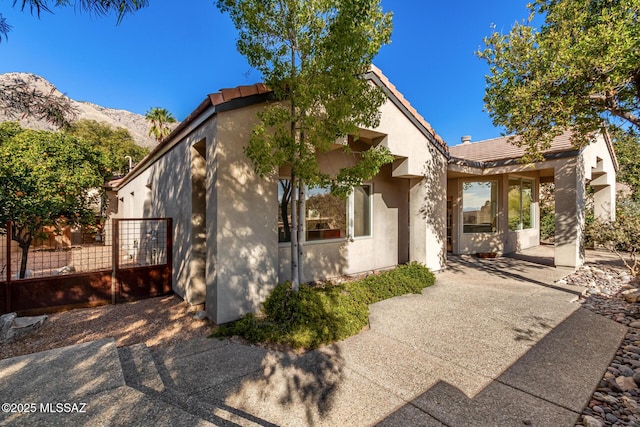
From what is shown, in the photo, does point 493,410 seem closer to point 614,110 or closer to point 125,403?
point 125,403

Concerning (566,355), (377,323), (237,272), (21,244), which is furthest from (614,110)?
(21,244)

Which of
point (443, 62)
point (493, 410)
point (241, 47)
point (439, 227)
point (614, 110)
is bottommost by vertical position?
point (493, 410)

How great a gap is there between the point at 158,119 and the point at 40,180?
19.0 metres

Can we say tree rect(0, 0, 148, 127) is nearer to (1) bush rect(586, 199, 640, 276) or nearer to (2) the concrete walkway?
(2) the concrete walkway

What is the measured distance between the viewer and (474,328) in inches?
207

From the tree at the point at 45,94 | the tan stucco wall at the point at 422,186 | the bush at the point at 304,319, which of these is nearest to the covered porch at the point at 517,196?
the tan stucco wall at the point at 422,186

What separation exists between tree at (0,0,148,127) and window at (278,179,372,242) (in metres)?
4.06

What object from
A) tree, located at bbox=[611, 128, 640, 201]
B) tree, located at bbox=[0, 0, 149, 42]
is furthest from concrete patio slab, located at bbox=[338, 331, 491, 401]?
tree, located at bbox=[611, 128, 640, 201]

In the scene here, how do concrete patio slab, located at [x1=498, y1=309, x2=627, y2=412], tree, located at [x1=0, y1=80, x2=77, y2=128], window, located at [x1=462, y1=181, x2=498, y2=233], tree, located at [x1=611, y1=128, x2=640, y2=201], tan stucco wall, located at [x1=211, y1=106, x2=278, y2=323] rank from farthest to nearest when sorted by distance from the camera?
1. tree, located at [x1=611, y1=128, x2=640, y2=201]
2. window, located at [x1=462, y1=181, x2=498, y2=233]
3. tan stucco wall, located at [x1=211, y1=106, x2=278, y2=323]
4. tree, located at [x1=0, y1=80, x2=77, y2=128]
5. concrete patio slab, located at [x1=498, y1=309, x2=627, y2=412]

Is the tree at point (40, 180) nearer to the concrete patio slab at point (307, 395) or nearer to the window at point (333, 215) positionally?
the window at point (333, 215)

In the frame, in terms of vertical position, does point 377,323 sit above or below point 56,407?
below

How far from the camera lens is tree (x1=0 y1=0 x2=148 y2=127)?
3.26 metres

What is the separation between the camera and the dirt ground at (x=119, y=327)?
15.5 feet

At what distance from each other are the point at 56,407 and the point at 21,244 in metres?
7.92
